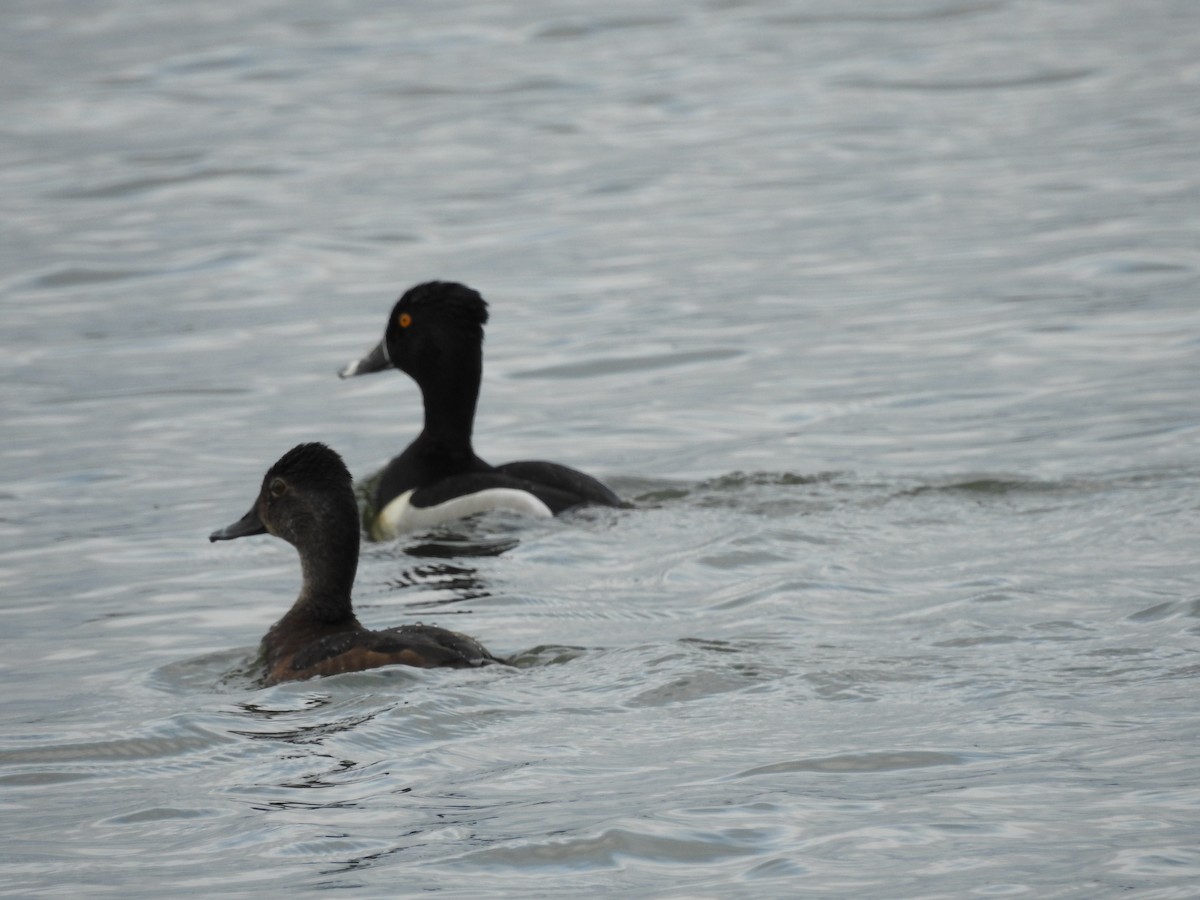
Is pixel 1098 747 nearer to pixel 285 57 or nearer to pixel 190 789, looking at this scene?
pixel 190 789

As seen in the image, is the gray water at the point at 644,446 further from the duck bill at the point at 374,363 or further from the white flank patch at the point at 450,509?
the duck bill at the point at 374,363

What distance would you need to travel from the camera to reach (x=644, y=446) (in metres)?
13.9

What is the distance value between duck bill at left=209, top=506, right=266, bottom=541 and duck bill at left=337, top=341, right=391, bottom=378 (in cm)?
333

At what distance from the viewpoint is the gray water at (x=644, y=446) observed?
6.69 m

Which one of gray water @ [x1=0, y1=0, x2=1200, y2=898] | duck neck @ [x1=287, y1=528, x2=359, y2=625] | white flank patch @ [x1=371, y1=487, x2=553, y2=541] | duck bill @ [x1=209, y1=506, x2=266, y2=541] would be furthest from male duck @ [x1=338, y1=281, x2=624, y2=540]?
duck neck @ [x1=287, y1=528, x2=359, y2=625]

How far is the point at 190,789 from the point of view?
7.21 m

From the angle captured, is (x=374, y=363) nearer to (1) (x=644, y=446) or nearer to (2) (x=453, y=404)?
Answer: (2) (x=453, y=404)

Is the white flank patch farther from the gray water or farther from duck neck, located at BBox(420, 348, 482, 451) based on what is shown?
duck neck, located at BBox(420, 348, 482, 451)

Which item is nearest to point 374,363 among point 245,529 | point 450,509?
point 450,509

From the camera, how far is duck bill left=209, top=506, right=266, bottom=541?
9.56 m

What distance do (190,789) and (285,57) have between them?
2501cm

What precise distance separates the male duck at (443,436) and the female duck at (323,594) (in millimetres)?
2325

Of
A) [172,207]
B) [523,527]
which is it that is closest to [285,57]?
[172,207]

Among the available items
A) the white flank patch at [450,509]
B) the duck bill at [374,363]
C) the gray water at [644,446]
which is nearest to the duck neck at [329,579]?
the gray water at [644,446]
